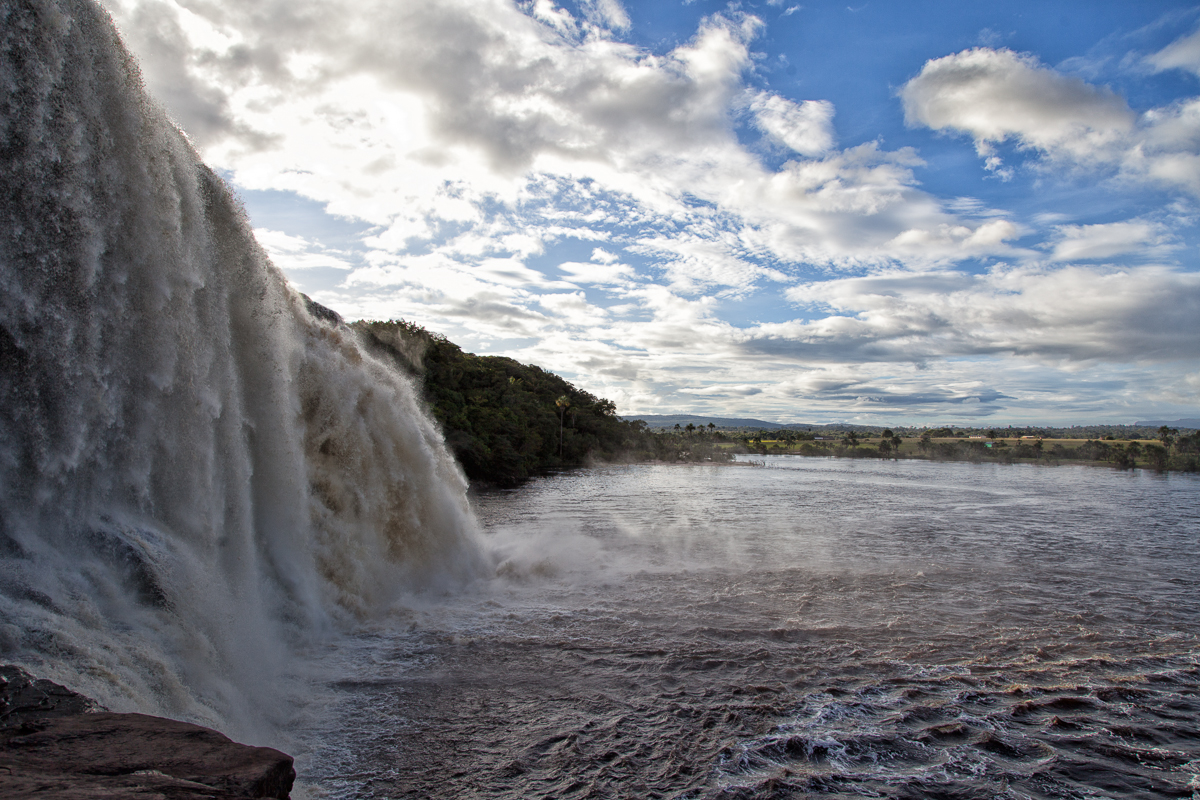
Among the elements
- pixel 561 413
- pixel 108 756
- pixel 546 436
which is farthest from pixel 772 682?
pixel 561 413

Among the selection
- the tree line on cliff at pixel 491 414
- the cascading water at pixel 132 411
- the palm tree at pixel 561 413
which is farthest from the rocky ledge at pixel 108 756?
the palm tree at pixel 561 413

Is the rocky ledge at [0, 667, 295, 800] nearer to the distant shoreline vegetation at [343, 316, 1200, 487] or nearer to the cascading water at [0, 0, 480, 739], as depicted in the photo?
the cascading water at [0, 0, 480, 739]

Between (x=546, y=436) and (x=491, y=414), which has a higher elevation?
(x=491, y=414)

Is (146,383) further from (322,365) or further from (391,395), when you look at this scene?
(391,395)

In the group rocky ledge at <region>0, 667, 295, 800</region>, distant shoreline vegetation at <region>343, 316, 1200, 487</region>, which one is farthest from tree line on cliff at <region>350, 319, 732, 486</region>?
rocky ledge at <region>0, 667, 295, 800</region>

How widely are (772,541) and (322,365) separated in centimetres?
1592

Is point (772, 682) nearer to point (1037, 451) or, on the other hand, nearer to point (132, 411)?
point (132, 411)

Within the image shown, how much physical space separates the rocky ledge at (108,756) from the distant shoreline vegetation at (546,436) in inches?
505

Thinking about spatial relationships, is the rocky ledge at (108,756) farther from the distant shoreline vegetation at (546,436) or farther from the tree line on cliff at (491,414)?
the tree line on cliff at (491,414)

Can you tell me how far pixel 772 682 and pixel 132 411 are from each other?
902 cm

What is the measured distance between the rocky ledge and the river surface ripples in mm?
1948

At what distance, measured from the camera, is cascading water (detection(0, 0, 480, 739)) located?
19.6 feet

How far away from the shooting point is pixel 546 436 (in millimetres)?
72500

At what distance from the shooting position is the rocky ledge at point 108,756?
349 centimetres
